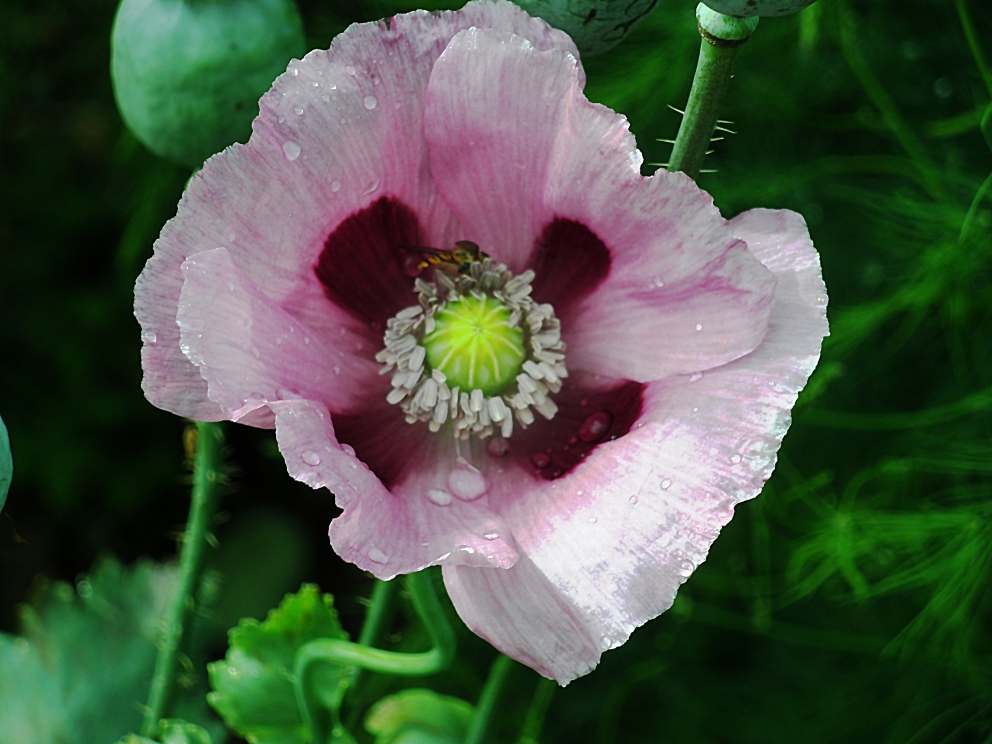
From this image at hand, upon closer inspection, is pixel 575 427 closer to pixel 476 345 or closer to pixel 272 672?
pixel 476 345

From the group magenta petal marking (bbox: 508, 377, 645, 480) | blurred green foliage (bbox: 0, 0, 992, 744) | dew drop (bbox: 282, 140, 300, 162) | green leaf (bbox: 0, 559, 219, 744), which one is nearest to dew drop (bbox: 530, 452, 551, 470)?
magenta petal marking (bbox: 508, 377, 645, 480)

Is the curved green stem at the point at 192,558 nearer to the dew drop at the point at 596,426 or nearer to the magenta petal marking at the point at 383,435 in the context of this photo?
the magenta petal marking at the point at 383,435

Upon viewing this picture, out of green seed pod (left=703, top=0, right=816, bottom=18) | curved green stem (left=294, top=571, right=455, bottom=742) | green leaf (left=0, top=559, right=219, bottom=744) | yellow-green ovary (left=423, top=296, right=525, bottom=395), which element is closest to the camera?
green seed pod (left=703, top=0, right=816, bottom=18)

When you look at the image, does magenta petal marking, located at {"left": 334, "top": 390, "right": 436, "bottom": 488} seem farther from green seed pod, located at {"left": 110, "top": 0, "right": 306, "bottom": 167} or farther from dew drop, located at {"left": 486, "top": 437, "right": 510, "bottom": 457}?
green seed pod, located at {"left": 110, "top": 0, "right": 306, "bottom": 167}

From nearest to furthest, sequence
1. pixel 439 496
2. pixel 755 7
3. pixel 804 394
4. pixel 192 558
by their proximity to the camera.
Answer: pixel 755 7 < pixel 439 496 < pixel 192 558 < pixel 804 394

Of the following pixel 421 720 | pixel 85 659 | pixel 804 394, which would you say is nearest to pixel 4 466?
pixel 421 720

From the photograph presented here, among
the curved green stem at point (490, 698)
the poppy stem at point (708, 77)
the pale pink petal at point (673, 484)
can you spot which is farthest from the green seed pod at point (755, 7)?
the curved green stem at point (490, 698)

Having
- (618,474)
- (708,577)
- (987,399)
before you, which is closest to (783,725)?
(708,577)
